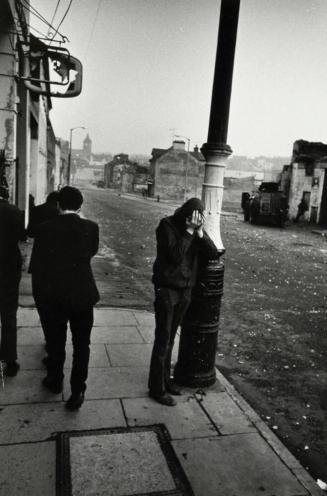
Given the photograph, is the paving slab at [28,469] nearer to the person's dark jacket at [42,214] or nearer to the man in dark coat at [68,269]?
the man in dark coat at [68,269]

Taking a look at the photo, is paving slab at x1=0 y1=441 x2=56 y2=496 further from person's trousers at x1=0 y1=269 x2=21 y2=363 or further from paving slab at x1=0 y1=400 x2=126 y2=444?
person's trousers at x1=0 y1=269 x2=21 y2=363

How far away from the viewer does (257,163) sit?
138 metres

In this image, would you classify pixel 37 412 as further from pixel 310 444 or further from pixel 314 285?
pixel 314 285

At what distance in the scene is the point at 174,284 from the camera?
384cm

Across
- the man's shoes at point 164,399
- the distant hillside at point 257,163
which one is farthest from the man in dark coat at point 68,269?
the distant hillside at point 257,163

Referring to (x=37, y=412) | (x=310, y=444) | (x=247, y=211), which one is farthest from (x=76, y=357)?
(x=247, y=211)

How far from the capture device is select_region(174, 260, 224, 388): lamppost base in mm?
4141

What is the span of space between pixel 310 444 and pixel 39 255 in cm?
283

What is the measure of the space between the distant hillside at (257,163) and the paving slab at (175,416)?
416ft

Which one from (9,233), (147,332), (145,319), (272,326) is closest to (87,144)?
(272,326)

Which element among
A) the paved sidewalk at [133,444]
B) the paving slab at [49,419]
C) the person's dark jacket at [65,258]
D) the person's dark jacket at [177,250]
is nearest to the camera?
the paved sidewalk at [133,444]

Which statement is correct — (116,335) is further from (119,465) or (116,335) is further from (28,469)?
(28,469)

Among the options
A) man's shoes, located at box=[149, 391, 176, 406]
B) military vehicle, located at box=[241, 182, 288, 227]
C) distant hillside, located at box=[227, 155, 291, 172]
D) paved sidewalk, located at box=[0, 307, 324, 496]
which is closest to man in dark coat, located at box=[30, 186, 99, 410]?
paved sidewalk, located at box=[0, 307, 324, 496]

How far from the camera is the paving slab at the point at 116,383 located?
4.07 metres
